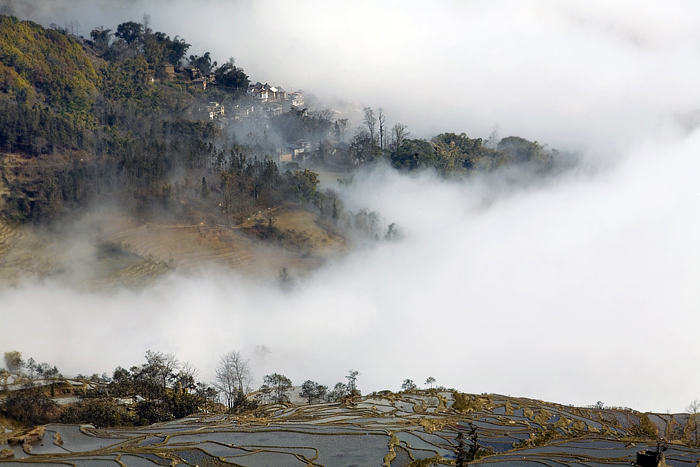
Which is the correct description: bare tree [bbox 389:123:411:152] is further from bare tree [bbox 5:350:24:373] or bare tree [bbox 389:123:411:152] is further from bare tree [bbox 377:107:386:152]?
bare tree [bbox 5:350:24:373]

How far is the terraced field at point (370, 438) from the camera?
21266 mm

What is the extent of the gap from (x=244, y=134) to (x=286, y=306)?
29264 mm

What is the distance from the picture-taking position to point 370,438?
23766 millimetres

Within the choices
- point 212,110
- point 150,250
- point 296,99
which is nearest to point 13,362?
point 150,250

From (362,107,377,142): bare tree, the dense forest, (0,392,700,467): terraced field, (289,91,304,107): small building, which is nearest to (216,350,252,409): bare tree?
(0,392,700,467): terraced field

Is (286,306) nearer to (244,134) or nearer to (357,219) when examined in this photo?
(357,219)

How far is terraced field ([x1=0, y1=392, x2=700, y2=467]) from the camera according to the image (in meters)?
21.3

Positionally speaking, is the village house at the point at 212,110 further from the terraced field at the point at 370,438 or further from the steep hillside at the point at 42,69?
the terraced field at the point at 370,438

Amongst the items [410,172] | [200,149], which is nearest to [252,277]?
[200,149]

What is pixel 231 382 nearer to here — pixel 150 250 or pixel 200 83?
pixel 150 250

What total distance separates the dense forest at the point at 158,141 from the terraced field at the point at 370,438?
3584 cm

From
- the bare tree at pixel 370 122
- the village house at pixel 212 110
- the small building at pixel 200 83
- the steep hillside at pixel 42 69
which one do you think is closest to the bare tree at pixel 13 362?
the steep hillside at pixel 42 69

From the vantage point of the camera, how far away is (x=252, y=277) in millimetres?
57594

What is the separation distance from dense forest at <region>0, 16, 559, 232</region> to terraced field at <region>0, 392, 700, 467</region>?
3584 cm
